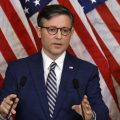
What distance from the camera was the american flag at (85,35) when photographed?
221 cm

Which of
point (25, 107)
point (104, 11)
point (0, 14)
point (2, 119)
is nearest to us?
point (2, 119)

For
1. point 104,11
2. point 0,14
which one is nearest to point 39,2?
point 0,14

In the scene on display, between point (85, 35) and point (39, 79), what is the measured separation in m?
0.55

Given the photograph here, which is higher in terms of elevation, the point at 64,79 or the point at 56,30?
the point at 56,30

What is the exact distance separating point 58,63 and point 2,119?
0.42 meters

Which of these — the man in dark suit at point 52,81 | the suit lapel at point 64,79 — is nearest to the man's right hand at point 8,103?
the man in dark suit at point 52,81

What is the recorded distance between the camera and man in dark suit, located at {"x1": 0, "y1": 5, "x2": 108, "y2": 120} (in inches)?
69.9

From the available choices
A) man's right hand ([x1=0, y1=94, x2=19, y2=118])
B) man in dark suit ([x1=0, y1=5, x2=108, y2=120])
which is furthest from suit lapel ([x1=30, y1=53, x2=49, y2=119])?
man's right hand ([x1=0, y1=94, x2=19, y2=118])

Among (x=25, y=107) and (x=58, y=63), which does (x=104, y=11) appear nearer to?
(x=58, y=63)

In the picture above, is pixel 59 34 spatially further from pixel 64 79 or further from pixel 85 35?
pixel 85 35

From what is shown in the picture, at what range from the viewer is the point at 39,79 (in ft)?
5.99

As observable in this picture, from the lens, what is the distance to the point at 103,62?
7.41 feet

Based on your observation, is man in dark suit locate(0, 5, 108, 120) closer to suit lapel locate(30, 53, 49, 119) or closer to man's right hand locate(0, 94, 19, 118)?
suit lapel locate(30, 53, 49, 119)

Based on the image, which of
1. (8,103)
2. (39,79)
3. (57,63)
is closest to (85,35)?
(57,63)
